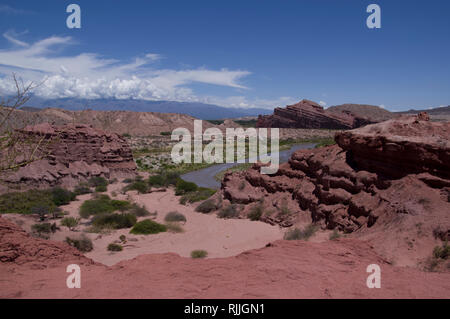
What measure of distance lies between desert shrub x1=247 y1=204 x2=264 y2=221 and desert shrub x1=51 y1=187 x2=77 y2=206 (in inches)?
603

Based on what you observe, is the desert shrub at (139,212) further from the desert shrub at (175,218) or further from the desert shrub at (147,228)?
the desert shrub at (147,228)

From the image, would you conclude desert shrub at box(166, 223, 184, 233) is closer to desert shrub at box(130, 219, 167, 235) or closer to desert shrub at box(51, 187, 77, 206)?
desert shrub at box(130, 219, 167, 235)

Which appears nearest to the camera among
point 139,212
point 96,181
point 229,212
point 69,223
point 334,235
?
point 334,235

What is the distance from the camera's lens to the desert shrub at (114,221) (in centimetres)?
1830

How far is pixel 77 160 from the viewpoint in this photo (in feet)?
106

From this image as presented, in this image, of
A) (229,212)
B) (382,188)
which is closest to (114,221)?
(229,212)

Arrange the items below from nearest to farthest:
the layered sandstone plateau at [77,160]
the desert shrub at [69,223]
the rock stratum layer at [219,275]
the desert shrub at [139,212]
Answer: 1. the rock stratum layer at [219,275]
2. the desert shrub at [69,223]
3. the desert shrub at [139,212]
4. the layered sandstone plateau at [77,160]

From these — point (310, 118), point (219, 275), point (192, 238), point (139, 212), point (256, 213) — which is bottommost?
point (192, 238)

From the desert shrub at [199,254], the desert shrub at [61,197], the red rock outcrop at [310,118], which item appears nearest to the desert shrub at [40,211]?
the desert shrub at [61,197]

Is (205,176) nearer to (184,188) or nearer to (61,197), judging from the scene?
(184,188)

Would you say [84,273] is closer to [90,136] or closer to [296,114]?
[90,136]

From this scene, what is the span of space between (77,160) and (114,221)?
16738mm

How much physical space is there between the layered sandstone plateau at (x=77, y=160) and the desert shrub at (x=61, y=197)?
125 inches

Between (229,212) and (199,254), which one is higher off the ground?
(229,212)
